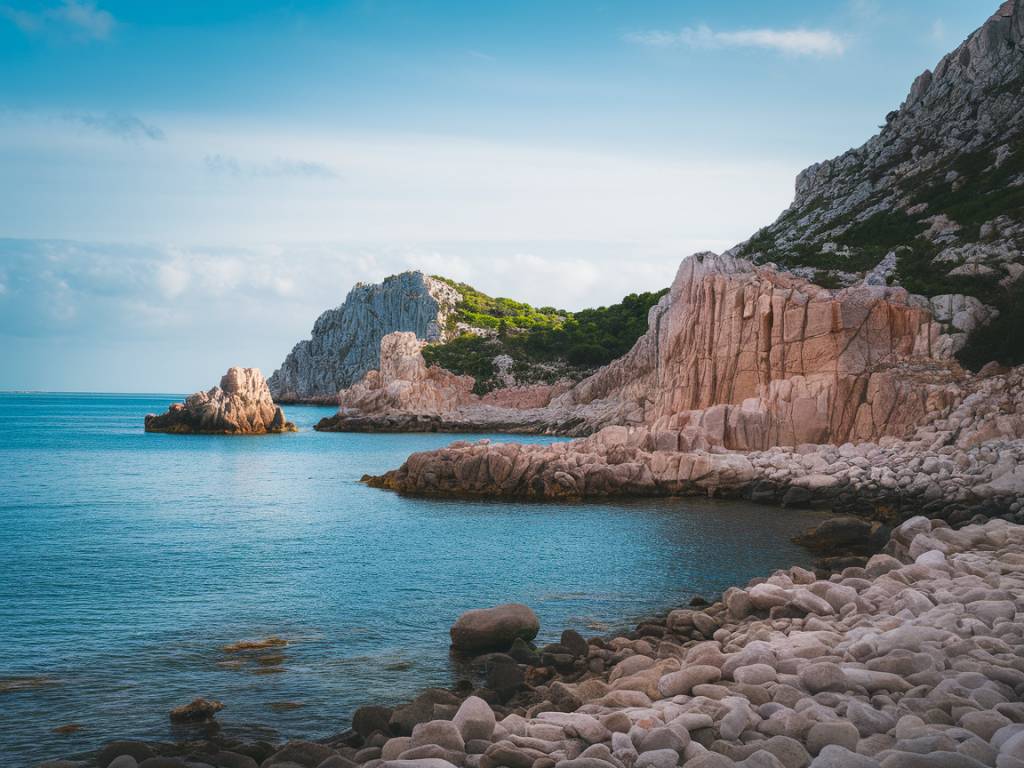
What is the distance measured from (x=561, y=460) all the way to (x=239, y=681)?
2994 cm

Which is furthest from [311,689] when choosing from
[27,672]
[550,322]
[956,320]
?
[550,322]

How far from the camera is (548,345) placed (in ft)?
418

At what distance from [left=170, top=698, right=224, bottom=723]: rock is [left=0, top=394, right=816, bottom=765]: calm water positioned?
0.86ft

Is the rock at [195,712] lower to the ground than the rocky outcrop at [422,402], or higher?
lower

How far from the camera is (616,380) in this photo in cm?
9538

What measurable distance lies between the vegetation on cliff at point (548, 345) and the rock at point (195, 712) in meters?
102

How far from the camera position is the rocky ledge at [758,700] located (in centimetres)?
882

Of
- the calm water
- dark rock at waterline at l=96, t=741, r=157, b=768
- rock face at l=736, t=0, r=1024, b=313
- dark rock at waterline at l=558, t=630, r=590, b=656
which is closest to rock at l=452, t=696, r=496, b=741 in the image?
the calm water

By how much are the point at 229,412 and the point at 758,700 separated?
94.0m

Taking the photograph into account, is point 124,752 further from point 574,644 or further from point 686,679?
point 574,644

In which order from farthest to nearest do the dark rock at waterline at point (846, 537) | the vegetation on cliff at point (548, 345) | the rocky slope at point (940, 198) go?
the vegetation on cliff at point (548, 345)
the rocky slope at point (940, 198)
the dark rock at waterline at point (846, 537)

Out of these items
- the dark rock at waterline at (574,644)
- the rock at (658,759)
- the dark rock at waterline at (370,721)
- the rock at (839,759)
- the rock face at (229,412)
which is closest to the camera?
the rock at (839,759)

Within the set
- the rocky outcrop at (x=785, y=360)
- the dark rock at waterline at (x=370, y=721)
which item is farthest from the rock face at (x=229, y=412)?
the dark rock at waterline at (x=370, y=721)

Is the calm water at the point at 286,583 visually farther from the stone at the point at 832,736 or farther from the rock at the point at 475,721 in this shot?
the stone at the point at 832,736
